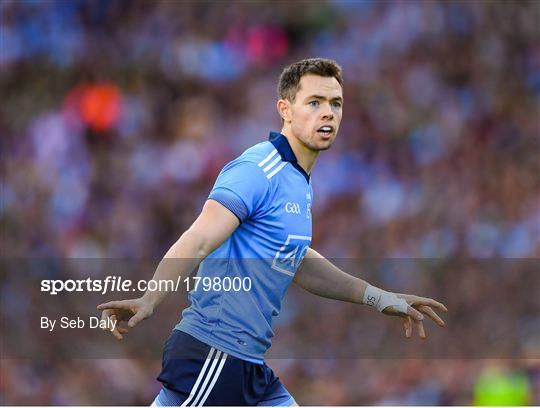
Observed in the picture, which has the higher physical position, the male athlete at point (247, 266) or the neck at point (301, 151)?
the neck at point (301, 151)

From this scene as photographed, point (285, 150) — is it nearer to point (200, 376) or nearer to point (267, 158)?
point (267, 158)

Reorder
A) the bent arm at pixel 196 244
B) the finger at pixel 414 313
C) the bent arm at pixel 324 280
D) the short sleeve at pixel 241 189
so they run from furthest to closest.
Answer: the bent arm at pixel 324 280 < the finger at pixel 414 313 < the short sleeve at pixel 241 189 < the bent arm at pixel 196 244

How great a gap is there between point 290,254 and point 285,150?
0.46 meters

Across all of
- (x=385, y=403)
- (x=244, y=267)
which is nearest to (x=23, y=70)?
(x=385, y=403)

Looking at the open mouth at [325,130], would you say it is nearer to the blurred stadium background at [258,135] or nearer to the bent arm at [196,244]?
the bent arm at [196,244]

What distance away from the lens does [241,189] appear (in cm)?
462

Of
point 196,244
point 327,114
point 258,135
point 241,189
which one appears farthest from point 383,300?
point 258,135

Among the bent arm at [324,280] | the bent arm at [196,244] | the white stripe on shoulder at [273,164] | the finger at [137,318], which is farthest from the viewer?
the bent arm at [324,280]

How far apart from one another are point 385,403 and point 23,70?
5491mm

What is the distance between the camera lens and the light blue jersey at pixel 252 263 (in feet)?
15.6

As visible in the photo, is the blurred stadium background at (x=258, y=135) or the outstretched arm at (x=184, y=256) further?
the blurred stadium background at (x=258, y=135)

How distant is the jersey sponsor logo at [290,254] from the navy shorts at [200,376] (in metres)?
0.45

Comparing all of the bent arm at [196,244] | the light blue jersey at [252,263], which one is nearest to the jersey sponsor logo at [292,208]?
the light blue jersey at [252,263]

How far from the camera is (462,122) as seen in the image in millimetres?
11055
